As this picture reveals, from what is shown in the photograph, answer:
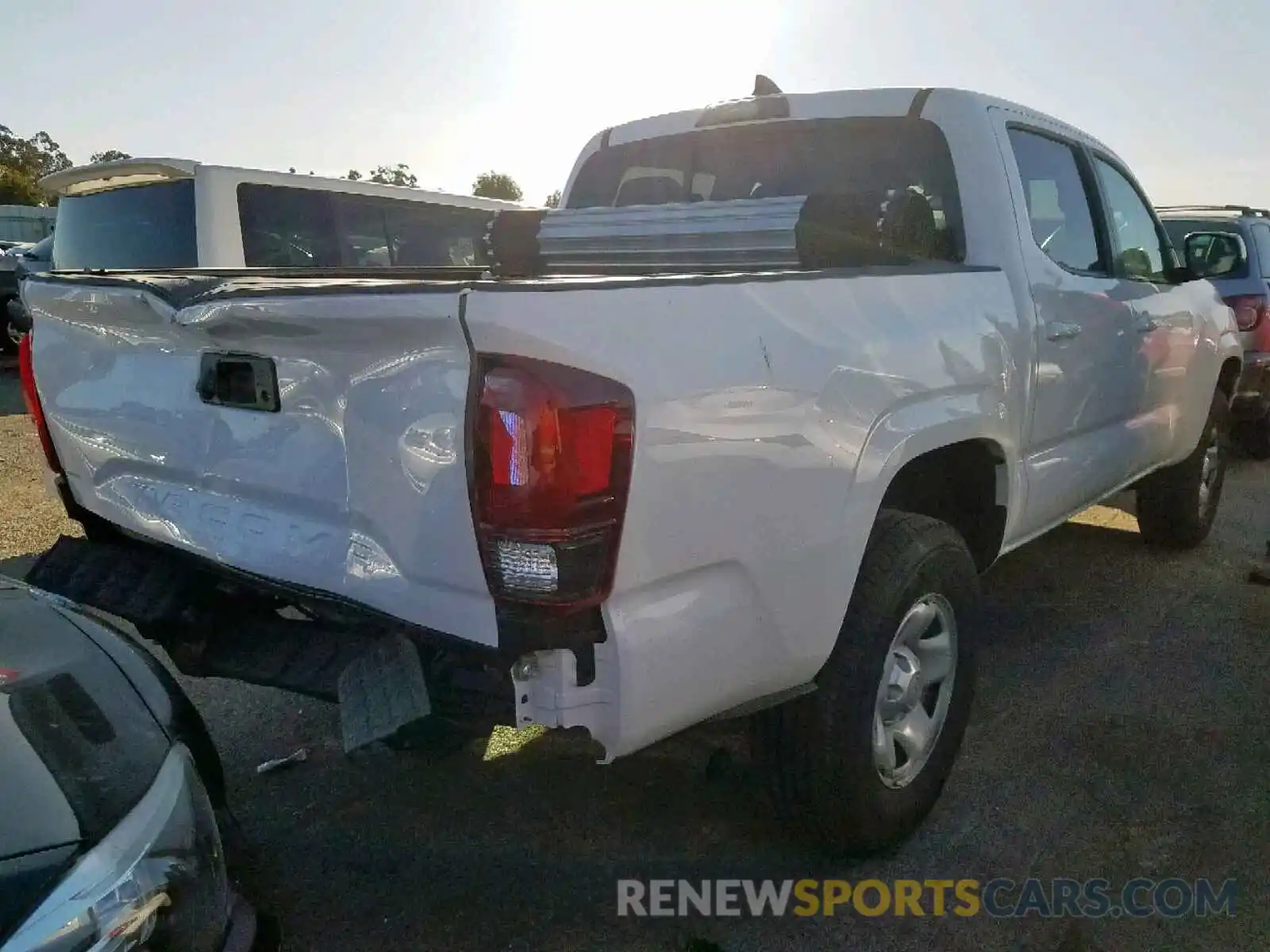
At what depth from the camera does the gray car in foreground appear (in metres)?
1.36

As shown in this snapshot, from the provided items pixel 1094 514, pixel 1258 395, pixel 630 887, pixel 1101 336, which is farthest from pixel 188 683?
pixel 1258 395

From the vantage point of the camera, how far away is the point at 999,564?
17.3 ft

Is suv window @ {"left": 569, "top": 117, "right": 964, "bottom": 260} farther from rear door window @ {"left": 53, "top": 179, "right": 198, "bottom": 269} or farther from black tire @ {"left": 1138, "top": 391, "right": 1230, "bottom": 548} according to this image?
rear door window @ {"left": 53, "top": 179, "right": 198, "bottom": 269}

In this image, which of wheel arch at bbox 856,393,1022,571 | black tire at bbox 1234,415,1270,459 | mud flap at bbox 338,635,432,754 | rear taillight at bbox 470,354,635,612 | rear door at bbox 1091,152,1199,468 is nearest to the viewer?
rear taillight at bbox 470,354,635,612

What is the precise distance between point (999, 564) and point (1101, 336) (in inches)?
72.9

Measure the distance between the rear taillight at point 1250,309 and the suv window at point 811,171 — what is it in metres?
4.82

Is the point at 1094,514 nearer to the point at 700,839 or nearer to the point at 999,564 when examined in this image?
the point at 999,564

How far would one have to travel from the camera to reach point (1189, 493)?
5.18 meters

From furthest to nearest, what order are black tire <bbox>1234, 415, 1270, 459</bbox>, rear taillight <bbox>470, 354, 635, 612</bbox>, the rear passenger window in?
Answer: black tire <bbox>1234, 415, 1270, 459</bbox> → the rear passenger window → rear taillight <bbox>470, 354, 635, 612</bbox>

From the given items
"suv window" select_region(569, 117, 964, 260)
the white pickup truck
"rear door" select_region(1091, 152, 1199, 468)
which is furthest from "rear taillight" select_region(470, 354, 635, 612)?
"rear door" select_region(1091, 152, 1199, 468)

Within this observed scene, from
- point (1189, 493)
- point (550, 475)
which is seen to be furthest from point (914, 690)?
point (1189, 493)

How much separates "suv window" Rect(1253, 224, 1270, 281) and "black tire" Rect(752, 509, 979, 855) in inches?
235

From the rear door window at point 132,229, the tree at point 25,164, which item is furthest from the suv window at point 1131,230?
the tree at point 25,164

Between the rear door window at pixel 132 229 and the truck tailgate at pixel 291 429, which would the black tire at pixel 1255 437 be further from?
the truck tailgate at pixel 291 429
